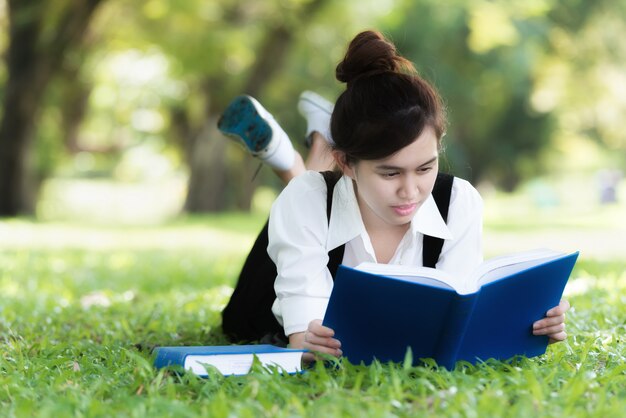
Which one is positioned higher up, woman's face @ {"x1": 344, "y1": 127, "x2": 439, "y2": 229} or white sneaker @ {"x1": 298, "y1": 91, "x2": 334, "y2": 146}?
white sneaker @ {"x1": 298, "y1": 91, "x2": 334, "y2": 146}

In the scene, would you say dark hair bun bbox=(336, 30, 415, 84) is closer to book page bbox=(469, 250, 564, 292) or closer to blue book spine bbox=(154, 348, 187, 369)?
book page bbox=(469, 250, 564, 292)

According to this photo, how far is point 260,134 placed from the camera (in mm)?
3848

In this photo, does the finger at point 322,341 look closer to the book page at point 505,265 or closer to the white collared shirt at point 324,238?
the white collared shirt at point 324,238

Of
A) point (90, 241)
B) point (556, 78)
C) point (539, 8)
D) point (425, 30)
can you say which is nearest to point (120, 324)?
point (90, 241)

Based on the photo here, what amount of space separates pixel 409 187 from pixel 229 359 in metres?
0.75

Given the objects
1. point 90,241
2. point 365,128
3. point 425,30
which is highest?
point 425,30

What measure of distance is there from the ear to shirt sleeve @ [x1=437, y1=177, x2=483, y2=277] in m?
0.41

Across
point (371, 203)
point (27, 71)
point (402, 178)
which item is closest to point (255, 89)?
point (27, 71)

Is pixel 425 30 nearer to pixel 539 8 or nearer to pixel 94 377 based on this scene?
pixel 539 8

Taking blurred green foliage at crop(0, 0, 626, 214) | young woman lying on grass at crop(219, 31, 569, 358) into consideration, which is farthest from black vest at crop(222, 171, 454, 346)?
blurred green foliage at crop(0, 0, 626, 214)

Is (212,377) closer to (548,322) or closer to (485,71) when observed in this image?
(548,322)

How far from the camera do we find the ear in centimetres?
282

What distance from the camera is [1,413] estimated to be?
2.18m

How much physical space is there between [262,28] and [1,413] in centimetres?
1337
